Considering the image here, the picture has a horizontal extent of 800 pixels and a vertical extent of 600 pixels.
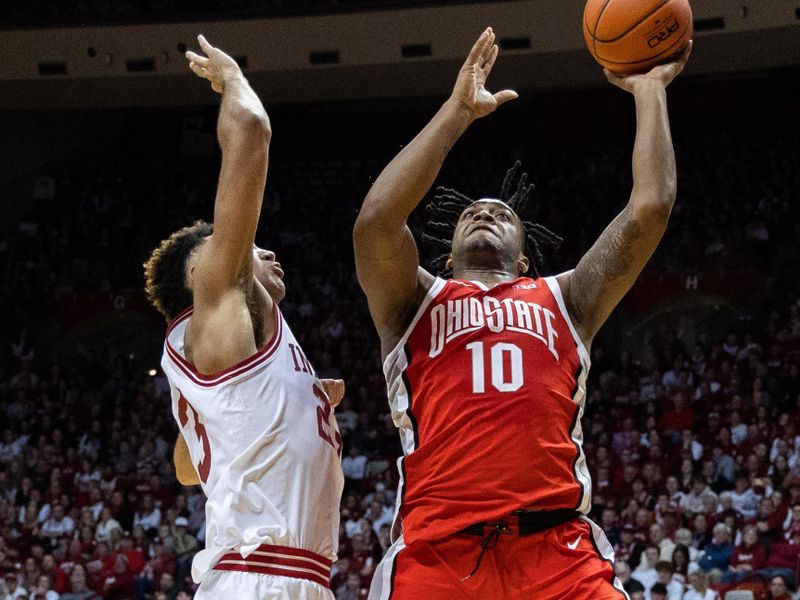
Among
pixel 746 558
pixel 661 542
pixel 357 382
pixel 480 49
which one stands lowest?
pixel 746 558

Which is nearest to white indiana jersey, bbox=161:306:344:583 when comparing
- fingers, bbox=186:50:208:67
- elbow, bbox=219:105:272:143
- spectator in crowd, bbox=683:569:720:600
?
elbow, bbox=219:105:272:143

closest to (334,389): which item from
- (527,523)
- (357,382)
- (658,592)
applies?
(527,523)

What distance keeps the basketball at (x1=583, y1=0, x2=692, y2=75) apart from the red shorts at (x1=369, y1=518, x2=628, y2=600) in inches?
54.0

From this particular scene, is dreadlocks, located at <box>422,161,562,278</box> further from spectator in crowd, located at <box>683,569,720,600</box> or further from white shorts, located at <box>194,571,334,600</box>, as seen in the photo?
spectator in crowd, located at <box>683,569,720,600</box>

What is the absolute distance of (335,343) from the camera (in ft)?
47.0

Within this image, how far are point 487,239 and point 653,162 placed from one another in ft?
1.88

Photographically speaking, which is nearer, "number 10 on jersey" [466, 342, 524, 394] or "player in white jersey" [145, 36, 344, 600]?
"player in white jersey" [145, 36, 344, 600]

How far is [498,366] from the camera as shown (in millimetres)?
3197

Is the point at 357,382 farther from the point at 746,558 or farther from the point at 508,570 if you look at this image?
the point at 508,570

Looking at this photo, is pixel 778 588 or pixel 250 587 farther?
pixel 778 588

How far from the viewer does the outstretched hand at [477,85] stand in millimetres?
3186

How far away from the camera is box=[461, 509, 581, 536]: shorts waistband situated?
303 cm

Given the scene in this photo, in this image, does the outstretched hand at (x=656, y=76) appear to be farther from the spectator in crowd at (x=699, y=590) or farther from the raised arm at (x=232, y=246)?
the spectator in crowd at (x=699, y=590)

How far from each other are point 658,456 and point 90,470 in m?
6.03
